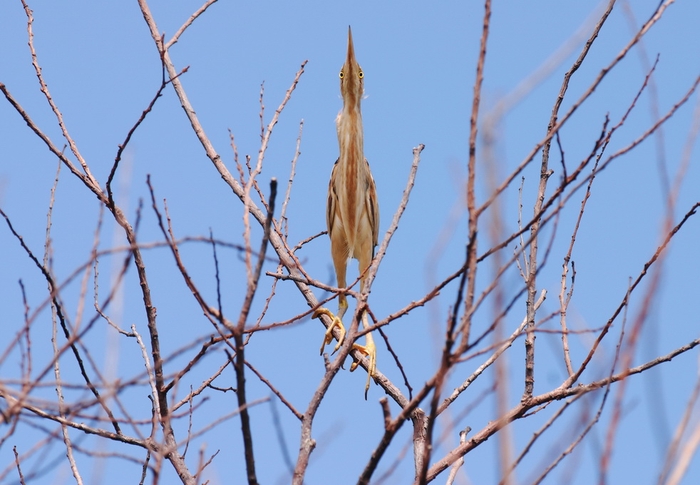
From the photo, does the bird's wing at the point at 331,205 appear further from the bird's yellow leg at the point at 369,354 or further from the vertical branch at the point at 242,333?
the vertical branch at the point at 242,333

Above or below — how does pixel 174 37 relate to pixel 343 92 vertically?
below

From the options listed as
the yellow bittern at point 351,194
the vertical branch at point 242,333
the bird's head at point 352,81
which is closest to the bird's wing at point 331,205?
the yellow bittern at point 351,194

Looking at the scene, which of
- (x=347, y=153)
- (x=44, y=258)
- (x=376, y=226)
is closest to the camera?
(x=44, y=258)

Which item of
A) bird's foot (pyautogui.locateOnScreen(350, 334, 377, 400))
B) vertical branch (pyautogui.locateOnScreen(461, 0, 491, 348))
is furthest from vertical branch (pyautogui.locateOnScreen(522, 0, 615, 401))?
vertical branch (pyautogui.locateOnScreen(461, 0, 491, 348))

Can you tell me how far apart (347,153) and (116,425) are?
235cm

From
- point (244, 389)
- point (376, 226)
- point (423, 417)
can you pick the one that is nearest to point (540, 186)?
point (423, 417)

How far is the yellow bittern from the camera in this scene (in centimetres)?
432

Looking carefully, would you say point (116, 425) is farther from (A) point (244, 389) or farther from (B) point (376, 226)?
(B) point (376, 226)

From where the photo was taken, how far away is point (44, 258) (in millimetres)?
2473

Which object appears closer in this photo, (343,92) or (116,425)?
(116,425)

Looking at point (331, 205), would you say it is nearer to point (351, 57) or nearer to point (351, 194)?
point (351, 194)

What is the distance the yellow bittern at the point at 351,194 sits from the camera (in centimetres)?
432

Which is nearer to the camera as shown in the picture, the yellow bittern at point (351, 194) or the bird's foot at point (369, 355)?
the bird's foot at point (369, 355)

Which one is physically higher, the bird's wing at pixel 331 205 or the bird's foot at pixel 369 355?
the bird's wing at pixel 331 205
